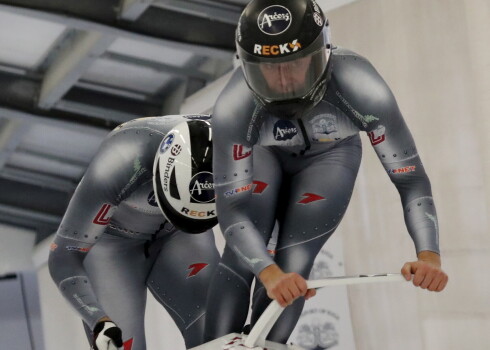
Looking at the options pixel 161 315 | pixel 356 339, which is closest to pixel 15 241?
pixel 161 315

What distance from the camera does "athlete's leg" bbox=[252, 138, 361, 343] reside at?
3.70m

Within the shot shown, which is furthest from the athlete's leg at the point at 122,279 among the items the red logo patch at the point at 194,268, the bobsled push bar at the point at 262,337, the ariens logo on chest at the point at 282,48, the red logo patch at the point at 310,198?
the ariens logo on chest at the point at 282,48

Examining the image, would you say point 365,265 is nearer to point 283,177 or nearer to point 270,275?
point 283,177

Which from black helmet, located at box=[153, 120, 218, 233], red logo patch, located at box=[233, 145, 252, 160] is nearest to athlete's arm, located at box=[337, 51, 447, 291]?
red logo patch, located at box=[233, 145, 252, 160]

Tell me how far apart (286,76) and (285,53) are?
0.11m

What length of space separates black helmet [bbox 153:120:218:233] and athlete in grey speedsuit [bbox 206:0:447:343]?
38cm

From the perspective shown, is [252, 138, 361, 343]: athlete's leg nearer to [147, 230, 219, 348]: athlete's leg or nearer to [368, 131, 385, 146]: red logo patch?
[368, 131, 385, 146]: red logo patch

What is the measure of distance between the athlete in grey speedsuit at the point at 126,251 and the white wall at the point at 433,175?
1.24m

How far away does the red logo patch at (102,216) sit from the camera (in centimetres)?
439

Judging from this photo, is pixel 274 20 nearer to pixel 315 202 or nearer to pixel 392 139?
pixel 392 139

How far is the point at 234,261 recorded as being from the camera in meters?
3.81

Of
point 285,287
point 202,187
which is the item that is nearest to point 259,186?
point 202,187

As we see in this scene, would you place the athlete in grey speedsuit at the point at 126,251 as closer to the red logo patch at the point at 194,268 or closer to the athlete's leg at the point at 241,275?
the red logo patch at the point at 194,268

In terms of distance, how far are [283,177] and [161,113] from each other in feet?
22.4
